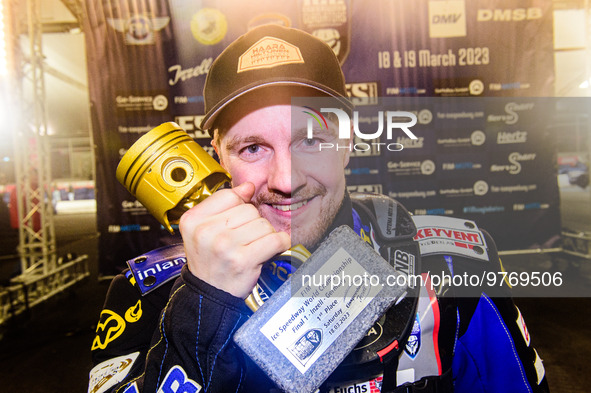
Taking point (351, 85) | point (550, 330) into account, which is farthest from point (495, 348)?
point (351, 85)

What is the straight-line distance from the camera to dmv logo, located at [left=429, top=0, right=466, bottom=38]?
3.87 m

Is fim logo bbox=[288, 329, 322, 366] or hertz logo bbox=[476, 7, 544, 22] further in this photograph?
hertz logo bbox=[476, 7, 544, 22]

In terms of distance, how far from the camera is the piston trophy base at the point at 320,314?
640 mm

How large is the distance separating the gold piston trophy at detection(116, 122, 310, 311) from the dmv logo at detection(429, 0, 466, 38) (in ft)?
13.4

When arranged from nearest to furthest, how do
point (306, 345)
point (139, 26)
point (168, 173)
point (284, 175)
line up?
1. point (306, 345)
2. point (168, 173)
3. point (284, 175)
4. point (139, 26)

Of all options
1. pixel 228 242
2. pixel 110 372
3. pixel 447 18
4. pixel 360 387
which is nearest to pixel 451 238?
pixel 360 387

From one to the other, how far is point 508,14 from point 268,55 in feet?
14.3

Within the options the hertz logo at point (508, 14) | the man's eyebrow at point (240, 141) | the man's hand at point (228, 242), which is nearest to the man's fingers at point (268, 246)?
the man's hand at point (228, 242)

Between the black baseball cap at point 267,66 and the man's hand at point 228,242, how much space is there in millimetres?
412

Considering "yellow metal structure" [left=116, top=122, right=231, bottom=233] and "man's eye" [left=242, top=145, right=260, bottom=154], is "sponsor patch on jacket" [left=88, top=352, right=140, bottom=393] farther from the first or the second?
"man's eye" [left=242, top=145, right=260, bottom=154]

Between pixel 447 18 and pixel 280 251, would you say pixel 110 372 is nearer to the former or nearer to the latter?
pixel 280 251

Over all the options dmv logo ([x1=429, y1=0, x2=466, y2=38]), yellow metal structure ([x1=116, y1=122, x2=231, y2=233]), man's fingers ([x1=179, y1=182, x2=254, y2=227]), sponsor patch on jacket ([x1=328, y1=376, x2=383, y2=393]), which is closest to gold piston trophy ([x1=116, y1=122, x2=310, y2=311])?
yellow metal structure ([x1=116, y1=122, x2=231, y2=233])

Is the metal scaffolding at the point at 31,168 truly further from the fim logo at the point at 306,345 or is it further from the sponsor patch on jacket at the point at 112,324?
the fim logo at the point at 306,345

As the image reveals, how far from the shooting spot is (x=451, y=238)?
113 cm
